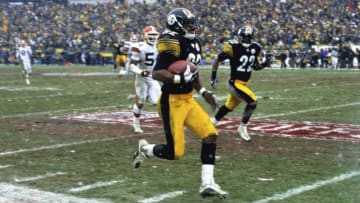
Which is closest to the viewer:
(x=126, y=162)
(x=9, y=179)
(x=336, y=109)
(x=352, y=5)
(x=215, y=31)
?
(x=9, y=179)

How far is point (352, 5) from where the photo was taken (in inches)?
1647

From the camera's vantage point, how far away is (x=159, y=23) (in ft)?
157

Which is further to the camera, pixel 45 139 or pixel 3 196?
pixel 45 139

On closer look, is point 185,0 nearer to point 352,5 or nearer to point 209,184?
point 352,5

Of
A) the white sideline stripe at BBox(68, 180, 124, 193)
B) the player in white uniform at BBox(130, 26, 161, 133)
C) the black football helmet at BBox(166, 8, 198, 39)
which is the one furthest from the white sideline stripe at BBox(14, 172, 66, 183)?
the player in white uniform at BBox(130, 26, 161, 133)

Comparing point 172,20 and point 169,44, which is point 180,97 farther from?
point 172,20

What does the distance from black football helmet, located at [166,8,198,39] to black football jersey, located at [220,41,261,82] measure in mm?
3737

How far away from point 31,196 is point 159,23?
42313 mm

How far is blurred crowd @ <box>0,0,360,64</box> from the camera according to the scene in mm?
40719

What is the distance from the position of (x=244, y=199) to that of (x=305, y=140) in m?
3.97

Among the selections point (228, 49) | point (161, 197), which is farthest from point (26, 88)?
point (161, 197)

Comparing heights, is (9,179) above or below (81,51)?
above

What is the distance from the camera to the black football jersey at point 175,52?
6184 mm

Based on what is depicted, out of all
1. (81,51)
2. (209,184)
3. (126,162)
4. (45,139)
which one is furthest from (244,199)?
(81,51)
